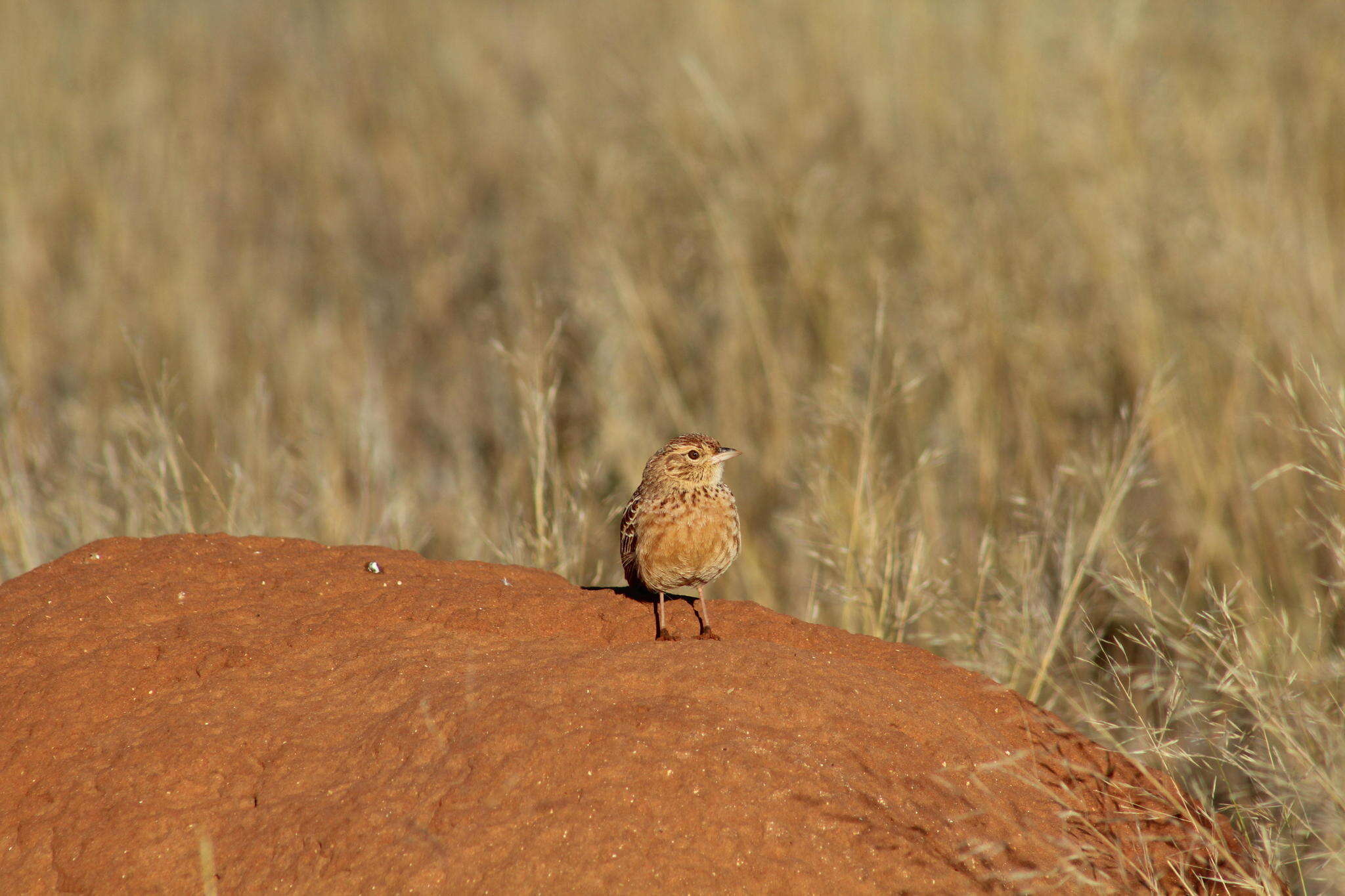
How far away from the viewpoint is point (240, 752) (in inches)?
89.4

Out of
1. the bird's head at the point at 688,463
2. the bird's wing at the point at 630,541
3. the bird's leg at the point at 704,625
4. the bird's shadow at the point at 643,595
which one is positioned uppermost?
the bird's head at the point at 688,463

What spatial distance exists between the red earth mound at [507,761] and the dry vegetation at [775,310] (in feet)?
2.49

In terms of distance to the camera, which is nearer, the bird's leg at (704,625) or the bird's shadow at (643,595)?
the bird's leg at (704,625)

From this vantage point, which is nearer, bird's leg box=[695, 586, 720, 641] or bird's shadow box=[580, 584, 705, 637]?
bird's leg box=[695, 586, 720, 641]

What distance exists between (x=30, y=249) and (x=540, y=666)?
609cm

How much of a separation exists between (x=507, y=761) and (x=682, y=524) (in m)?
0.94

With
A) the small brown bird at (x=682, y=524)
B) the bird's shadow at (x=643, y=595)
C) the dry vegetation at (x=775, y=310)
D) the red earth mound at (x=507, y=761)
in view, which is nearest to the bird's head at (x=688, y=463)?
the small brown bird at (x=682, y=524)

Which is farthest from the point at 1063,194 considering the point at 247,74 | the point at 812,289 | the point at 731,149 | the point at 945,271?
the point at 247,74

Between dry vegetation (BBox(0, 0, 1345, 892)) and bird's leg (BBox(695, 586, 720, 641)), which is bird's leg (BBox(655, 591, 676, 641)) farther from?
dry vegetation (BBox(0, 0, 1345, 892))

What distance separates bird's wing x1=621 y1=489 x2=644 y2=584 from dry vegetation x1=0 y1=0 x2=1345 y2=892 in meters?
0.75

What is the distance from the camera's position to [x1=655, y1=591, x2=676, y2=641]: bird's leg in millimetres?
2725

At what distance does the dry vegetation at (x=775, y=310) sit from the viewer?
4.25 meters

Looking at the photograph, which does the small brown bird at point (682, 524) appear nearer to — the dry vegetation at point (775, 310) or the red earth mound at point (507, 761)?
the red earth mound at point (507, 761)

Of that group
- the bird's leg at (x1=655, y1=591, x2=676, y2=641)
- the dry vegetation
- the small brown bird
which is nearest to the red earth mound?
the bird's leg at (x1=655, y1=591, x2=676, y2=641)
